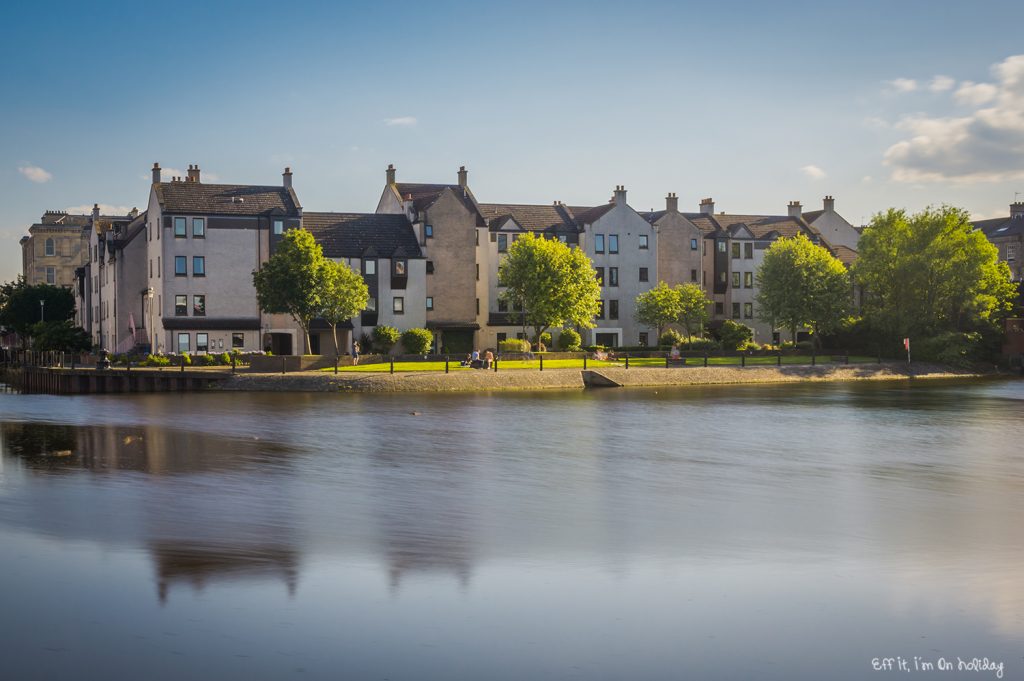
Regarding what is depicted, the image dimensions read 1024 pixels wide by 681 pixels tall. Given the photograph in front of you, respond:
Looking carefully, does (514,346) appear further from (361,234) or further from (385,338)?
(361,234)

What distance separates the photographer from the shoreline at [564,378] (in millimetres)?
65000

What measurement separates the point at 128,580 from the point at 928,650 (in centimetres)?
1263

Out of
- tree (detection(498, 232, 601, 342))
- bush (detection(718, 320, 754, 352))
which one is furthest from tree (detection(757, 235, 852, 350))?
tree (detection(498, 232, 601, 342))

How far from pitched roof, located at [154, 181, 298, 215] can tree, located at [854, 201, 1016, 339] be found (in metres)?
52.0

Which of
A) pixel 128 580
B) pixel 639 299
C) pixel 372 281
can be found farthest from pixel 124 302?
pixel 128 580

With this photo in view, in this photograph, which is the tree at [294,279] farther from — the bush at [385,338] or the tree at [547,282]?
the tree at [547,282]

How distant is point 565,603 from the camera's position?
15891 millimetres

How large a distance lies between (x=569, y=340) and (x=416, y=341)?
14870 millimetres

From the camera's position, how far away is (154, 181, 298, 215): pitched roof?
84912 mm

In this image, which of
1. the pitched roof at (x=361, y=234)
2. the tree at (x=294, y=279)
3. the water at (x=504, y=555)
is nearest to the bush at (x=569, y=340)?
the pitched roof at (x=361, y=234)

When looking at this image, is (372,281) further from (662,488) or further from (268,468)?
(662,488)

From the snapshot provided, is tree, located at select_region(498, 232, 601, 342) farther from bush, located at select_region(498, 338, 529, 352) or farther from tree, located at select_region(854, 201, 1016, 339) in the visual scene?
tree, located at select_region(854, 201, 1016, 339)

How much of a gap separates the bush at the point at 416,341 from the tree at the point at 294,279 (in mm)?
12058

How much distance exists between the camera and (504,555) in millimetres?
19297
